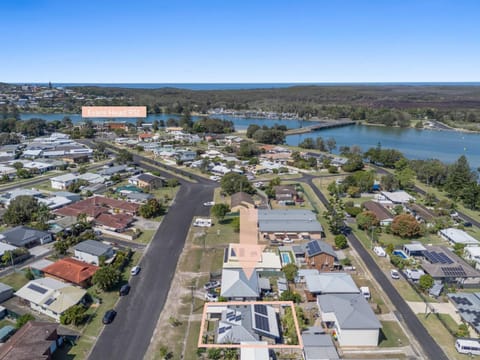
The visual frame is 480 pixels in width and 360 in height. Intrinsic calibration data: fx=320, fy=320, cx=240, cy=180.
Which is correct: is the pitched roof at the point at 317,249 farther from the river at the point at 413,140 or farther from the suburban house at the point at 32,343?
the river at the point at 413,140

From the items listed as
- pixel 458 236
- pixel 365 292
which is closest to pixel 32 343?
pixel 365 292

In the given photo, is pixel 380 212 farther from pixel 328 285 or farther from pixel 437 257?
pixel 328 285

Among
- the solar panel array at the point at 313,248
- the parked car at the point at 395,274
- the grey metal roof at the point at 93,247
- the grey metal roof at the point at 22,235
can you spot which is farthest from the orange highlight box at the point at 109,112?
the parked car at the point at 395,274

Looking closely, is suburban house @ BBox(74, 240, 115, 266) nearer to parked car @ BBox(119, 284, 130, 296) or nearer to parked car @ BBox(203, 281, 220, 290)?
parked car @ BBox(119, 284, 130, 296)

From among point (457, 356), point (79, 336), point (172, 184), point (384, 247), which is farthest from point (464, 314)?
point (172, 184)

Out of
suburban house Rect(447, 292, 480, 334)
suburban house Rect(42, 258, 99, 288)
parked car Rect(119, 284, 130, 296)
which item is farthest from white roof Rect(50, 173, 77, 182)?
suburban house Rect(447, 292, 480, 334)
